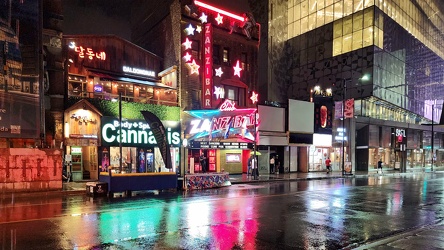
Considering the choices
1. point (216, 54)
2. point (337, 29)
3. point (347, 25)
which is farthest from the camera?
point (337, 29)

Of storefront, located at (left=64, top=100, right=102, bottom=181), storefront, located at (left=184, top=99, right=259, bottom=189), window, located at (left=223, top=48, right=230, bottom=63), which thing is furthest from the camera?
window, located at (left=223, top=48, right=230, bottom=63)

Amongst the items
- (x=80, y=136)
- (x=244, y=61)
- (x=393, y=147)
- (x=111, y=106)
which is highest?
(x=244, y=61)

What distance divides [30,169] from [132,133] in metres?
8.28

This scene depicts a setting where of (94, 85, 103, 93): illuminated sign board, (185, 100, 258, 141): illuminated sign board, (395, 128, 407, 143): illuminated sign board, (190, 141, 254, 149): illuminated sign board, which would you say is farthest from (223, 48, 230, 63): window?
(395, 128, 407, 143): illuminated sign board

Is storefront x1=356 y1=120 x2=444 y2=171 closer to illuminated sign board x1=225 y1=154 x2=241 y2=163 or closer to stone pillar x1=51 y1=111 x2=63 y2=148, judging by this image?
illuminated sign board x1=225 y1=154 x2=241 y2=163

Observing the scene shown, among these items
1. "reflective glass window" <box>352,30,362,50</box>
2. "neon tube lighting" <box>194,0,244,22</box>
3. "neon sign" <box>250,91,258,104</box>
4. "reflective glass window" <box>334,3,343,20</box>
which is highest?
"reflective glass window" <box>334,3,343,20</box>

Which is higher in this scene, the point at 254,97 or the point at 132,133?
the point at 254,97

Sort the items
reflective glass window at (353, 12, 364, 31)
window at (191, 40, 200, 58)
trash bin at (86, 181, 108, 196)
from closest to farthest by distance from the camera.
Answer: trash bin at (86, 181, 108, 196), window at (191, 40, 200, 58), reflective glass window at (353, 12, 364, 31)

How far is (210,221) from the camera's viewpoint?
11.3 meters

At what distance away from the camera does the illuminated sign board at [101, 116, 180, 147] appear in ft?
83.0

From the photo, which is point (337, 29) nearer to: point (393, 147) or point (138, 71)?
point (393, 147)

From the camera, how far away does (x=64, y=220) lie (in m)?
11.4

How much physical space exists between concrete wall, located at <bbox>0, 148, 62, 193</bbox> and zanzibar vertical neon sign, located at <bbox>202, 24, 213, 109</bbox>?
1295 cm

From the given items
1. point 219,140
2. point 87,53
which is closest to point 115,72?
point 87,53
